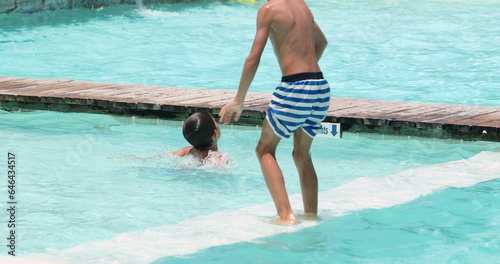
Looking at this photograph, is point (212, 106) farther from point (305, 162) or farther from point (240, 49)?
point (240, 49)

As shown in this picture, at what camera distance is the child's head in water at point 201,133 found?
6.49 meters

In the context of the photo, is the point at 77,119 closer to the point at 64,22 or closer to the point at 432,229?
the point at 432,229

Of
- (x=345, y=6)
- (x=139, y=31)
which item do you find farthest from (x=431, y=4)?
(x=139, y=31)

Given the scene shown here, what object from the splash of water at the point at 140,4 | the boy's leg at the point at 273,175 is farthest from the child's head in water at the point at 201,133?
the splash of water at the point at 140,4

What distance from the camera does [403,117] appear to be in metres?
7.41

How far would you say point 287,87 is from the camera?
4.79 m

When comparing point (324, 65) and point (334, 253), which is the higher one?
point (324, 65)

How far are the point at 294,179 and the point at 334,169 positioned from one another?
1.81ft

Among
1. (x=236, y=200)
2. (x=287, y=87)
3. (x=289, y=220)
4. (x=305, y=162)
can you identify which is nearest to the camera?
(x=287, y=87)

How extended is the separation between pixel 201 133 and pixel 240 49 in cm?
856

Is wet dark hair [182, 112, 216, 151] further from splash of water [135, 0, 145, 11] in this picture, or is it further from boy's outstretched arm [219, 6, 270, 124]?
splash of water [135, 0, 145, 11]

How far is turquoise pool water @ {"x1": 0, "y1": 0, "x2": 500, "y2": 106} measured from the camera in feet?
39.8

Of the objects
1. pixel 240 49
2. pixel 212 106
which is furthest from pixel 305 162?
pixel 240 49

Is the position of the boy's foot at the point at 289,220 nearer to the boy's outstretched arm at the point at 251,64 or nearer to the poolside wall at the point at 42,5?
the boy's outstretched arm at the point at 251,64
